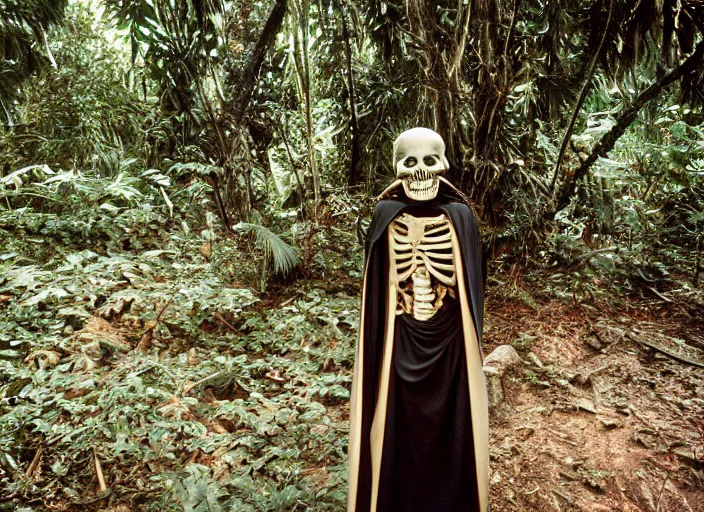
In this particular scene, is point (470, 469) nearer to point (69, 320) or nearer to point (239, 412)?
point (239, 412)

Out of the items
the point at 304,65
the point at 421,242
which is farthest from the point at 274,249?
the point at 421,242

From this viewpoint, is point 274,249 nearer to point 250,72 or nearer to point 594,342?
point 250,72

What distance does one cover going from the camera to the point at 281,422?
9.55ft

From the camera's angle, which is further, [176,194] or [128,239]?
[176,194]

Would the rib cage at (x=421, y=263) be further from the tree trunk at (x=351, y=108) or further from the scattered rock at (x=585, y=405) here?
the tree trunk at (x=351, y=108)

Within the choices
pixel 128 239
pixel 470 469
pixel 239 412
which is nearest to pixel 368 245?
pixel 470 469

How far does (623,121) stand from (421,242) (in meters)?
3.94

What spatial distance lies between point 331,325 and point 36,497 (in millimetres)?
2330

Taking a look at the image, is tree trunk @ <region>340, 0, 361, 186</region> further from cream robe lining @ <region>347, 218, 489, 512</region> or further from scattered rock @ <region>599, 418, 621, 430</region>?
cream robe lining @ <region>347, 218, 489, 512</region>

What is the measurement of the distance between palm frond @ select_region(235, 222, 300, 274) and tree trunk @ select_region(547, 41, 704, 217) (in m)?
2.68

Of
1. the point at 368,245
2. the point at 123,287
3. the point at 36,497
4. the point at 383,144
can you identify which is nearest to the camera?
the point at 368,245

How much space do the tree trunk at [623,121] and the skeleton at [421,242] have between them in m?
3.37

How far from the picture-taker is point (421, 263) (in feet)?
6.08

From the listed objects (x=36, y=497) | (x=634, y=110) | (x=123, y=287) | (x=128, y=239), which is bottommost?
(x=36, y=497)
